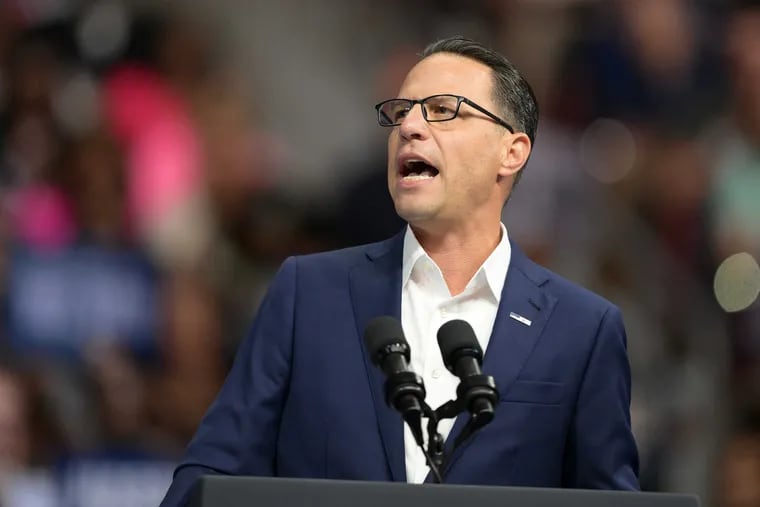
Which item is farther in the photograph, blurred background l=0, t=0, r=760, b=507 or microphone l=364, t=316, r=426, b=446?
blurred background l=0, t=0, r=760, b=507

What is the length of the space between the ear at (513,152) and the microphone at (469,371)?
68cm

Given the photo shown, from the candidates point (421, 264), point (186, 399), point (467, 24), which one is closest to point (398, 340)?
point (421, 264)

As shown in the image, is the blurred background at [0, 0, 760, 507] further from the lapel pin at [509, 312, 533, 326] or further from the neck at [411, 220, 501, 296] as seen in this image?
the lapel pin at [509, 312, 533, 326]

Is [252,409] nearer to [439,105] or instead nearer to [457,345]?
[457,345]

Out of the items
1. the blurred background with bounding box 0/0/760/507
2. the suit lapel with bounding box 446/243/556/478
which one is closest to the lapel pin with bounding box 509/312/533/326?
the suit lapel with bounding box 446/243/556/478

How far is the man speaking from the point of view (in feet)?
8.82

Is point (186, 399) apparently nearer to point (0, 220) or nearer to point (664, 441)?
point (0, 220)

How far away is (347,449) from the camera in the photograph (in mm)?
2680

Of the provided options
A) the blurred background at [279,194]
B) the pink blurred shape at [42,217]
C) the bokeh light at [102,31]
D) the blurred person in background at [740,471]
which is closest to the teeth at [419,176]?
the blurred background at [279,194]

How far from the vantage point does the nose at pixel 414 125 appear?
2.84 meters

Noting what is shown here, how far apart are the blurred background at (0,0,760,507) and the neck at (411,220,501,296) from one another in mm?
2192

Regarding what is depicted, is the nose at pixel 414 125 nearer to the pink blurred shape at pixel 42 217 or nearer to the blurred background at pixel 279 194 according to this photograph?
the blurred background at pixel 279 194

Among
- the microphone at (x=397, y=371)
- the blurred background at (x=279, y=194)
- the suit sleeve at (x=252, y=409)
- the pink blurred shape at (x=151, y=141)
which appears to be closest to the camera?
the microphone at (x=397, y=371)

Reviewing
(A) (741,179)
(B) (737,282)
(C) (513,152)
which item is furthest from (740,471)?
(C) (513,152)
